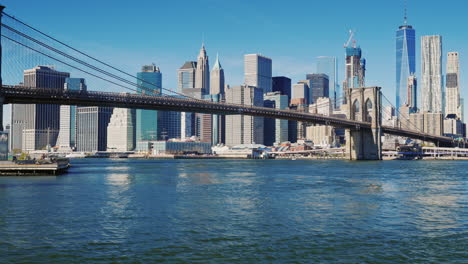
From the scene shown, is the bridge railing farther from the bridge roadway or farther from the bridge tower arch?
the bridge tower arch

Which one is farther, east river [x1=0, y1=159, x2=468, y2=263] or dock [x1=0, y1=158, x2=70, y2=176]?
dock [x1=0, y1=158, x2=70, y2=176]

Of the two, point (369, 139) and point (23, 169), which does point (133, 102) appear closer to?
point (23, 169)

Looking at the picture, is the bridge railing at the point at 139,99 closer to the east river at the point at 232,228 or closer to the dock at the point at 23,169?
the dock at the point at 23,169

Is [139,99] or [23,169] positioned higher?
[139,99]

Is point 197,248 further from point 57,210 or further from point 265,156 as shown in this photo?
point 265,156

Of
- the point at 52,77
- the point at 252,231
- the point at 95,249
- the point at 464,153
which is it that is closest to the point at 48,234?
the point at 95,249

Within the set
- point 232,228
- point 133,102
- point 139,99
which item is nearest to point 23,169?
point 133,102

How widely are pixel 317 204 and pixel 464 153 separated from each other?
4790 inches

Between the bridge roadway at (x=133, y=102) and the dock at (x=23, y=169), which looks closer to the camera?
the dock at (x=23, y=169)

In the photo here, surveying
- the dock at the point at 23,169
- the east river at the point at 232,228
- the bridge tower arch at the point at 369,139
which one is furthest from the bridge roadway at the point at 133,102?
the east river at the point at 232,228

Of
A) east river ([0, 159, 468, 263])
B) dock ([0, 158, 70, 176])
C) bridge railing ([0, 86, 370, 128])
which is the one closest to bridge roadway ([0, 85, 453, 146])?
bridge railing ([0, 86, 370, 128])

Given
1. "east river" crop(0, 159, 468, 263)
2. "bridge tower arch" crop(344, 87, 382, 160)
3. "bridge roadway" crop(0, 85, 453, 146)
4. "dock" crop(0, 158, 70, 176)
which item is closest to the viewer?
"east river" crop(0, 159, 468, 263)

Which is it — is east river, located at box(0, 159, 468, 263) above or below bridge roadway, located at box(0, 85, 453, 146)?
below

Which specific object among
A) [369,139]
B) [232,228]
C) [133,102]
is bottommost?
[232,228]
